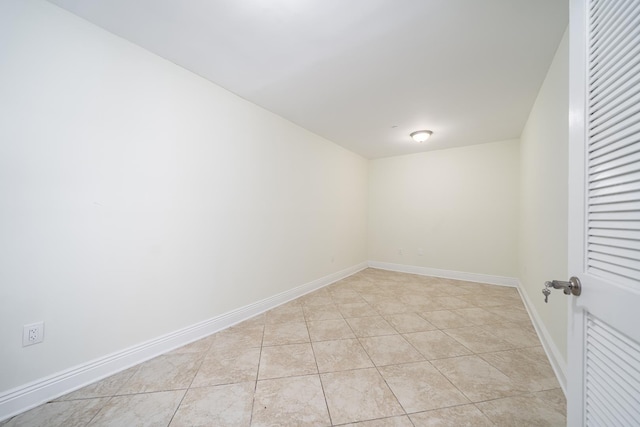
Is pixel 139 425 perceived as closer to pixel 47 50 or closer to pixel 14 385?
pixel 14 385

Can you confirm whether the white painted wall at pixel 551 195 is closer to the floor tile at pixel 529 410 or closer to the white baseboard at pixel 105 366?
the floor tile at pixel 529 410

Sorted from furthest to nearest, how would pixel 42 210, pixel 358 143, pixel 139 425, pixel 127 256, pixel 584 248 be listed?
pixel 358 143, pixel 127 256, pixel 42 210, pixel 139 425, pixel 584 248

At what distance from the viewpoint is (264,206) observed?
→ 293 centimetres

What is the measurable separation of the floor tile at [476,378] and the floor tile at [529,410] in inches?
2.1

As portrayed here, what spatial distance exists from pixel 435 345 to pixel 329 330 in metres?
0.99

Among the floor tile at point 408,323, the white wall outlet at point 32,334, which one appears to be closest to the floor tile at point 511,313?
the floor tile at point 408,323

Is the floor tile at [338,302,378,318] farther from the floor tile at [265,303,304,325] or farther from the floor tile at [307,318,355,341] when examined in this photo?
the floor tile at [265,303,304,325]

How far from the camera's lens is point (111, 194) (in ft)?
Result: 5.74

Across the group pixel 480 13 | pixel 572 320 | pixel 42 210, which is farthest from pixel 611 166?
pixel 42 210

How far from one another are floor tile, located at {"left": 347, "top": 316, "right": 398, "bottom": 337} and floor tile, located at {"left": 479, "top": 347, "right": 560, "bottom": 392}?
82 centimetres

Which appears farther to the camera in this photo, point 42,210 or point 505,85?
point 505,85

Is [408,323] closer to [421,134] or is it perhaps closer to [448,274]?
[448,274]

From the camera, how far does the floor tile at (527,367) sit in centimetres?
164

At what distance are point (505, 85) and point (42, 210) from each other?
3.86 m
